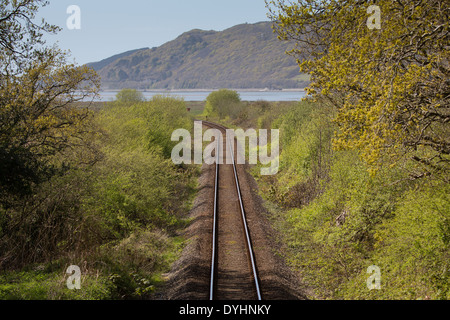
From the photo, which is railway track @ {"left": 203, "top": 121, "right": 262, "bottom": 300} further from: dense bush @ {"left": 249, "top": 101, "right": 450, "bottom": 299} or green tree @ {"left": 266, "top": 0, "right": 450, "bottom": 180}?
green tree @ {"left": 266, "top": 0, "right": 450, "bottom": 180}

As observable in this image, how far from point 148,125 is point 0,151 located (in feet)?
60.1

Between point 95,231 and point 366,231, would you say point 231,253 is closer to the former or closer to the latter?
point 366,231

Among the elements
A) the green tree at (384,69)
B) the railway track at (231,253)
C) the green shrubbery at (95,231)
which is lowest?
the railway track at (231,253)

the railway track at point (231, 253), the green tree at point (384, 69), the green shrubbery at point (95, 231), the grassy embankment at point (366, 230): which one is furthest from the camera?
the railway track at point (231, 253)

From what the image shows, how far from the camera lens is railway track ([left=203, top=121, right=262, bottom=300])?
10.9 meters

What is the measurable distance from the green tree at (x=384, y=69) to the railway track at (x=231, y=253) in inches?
170

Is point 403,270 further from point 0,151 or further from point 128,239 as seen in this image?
point 0,151

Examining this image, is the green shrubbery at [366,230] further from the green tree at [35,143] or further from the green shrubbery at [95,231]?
the green tree at [35,143]

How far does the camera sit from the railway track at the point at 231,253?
10.9 m

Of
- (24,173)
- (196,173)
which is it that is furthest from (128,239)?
(196,173)

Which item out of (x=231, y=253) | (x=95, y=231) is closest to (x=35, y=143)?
(x=95, y=231)

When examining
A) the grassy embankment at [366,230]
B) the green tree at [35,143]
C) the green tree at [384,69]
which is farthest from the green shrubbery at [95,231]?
the green tree at [384,69]

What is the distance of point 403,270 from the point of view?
9.89 metres
